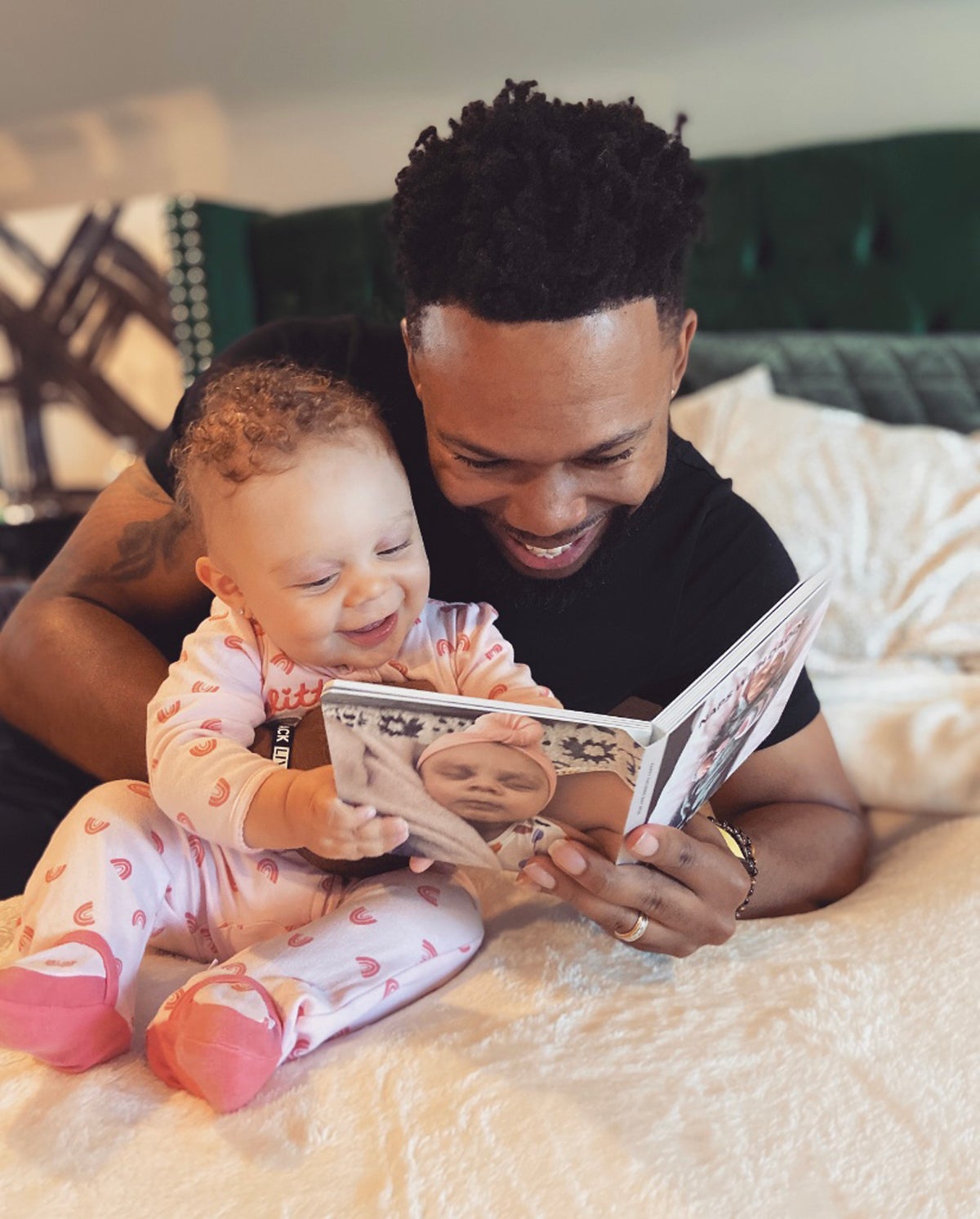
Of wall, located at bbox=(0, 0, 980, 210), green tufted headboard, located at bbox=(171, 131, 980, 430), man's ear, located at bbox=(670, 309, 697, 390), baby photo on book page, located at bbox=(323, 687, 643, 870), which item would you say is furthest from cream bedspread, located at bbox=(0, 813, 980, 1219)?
wall, located at bbox=(0, 0, 980, 210)

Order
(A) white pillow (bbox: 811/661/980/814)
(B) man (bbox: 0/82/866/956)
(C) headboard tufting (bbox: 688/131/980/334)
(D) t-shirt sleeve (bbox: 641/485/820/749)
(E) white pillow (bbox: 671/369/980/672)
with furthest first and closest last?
(C) headboard tufting (bbox: 688/131/980/334) < (E) white pillow (bbox: 671/369/980/672) < (A) white pillow (bbox: 811/661/980/814) < (D) t-shirt sleeve (bbox: 641/485/820/749) < (B) man (bbox: 0/82/866/956)

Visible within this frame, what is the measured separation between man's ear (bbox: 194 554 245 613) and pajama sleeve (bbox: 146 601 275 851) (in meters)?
0.01

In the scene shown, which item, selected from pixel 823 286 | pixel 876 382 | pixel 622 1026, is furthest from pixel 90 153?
pixel 622 1026

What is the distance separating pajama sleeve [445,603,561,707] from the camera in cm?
101

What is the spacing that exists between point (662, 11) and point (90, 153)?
1.75 metres

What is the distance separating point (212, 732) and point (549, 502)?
0.37 metres

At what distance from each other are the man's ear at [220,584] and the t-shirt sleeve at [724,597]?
0.46 meters

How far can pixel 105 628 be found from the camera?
1.29 m

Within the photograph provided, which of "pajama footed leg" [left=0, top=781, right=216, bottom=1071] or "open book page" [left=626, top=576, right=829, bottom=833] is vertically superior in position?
"open book page" [left=626, top=576, right=829, bottom=833]

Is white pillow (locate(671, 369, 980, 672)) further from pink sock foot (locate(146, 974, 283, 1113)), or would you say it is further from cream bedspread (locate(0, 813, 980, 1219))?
pink sock foot (locate(146, 974, 283, 1113))

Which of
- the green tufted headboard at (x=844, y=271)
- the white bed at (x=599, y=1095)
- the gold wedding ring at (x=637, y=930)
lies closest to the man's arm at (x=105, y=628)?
the white bed at (x=599, y=1095)

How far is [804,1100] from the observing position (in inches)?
33.2

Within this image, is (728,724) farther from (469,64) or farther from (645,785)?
(469,64)

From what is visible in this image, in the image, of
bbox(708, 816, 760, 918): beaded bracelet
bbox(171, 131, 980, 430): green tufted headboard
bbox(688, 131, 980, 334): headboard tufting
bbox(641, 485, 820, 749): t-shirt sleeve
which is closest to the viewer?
bbox(708, 816, 760, 918): beaded bracelet
